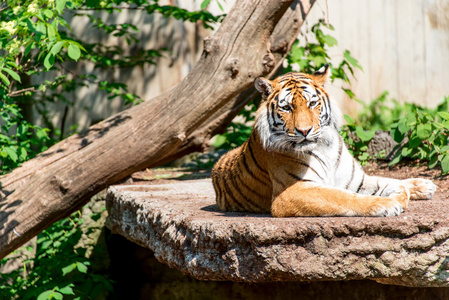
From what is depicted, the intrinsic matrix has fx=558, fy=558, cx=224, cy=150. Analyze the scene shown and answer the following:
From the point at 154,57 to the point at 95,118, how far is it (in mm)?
1010

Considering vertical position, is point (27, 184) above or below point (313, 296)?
above

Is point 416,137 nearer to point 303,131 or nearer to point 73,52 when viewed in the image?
point 303,131

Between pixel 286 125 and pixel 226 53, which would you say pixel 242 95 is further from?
pixel 286 125

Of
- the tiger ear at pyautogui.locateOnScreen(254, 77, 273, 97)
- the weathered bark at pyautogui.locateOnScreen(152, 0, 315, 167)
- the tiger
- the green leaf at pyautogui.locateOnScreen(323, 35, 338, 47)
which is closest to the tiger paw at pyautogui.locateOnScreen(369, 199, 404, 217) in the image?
the tiger

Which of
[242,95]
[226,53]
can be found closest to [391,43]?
[242,95]

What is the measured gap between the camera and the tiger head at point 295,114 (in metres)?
3.24

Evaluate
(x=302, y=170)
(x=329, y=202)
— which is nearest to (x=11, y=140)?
(x=302, y=170)

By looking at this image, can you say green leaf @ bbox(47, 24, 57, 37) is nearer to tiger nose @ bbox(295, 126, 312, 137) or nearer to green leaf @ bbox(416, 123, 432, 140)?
tiger nose @ bbox(295, 126, 312, 137)

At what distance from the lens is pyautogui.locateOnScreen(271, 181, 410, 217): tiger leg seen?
2.93 metres

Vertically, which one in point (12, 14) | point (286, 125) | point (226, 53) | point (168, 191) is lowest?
point (168, 191)

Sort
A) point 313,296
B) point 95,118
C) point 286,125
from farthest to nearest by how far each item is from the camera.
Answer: point 95,118 < point 313,296 < point 286,125

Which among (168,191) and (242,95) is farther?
(242,95)

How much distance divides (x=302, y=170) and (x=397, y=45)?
5.12 metres

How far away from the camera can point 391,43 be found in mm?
7754
